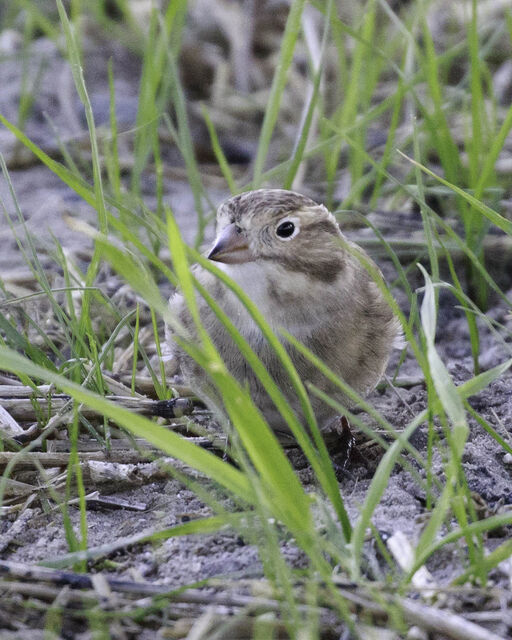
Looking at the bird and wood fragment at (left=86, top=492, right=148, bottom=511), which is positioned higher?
the bird

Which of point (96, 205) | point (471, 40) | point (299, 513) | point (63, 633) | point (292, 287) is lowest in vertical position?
point (63, 633)

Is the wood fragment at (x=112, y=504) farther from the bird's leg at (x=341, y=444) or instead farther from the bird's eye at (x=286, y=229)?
the bird's eye at (x=286, y=229)

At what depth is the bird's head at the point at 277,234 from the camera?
3.26 metres

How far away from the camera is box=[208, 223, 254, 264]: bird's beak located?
10.6 feet

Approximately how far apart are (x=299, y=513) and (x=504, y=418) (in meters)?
1.59

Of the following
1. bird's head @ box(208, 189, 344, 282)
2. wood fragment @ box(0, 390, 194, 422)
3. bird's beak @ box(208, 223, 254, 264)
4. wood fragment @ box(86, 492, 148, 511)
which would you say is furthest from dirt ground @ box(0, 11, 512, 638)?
bird's beak @ box(208, 223, 254, 264)

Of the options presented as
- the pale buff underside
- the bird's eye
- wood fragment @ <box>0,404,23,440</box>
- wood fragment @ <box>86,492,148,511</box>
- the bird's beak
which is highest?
the bird's eye

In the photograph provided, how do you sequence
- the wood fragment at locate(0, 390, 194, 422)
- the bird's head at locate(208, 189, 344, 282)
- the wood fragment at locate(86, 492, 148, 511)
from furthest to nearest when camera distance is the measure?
the wood fragment at locate(0, 390, 194, 422), the bird's head at locate(208, 189, 344, 282), the wood fragment at locate(86, 492, 148, 511)

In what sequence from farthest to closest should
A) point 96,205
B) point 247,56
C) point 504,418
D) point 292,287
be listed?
point 247,56 < point 504,418 < point 292,287 < point 96,205

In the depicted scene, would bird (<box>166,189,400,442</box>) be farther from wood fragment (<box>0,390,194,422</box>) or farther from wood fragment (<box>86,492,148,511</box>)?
wood fragment (<box>86,492,148,511</box>)

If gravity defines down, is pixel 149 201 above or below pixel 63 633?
above

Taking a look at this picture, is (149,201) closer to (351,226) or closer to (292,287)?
(351,226)

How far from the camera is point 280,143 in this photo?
649cm

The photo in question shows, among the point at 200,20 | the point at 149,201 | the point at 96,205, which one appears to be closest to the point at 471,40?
the point at 96,205
